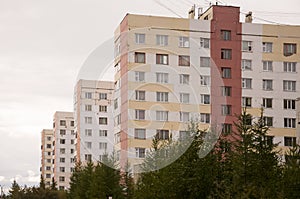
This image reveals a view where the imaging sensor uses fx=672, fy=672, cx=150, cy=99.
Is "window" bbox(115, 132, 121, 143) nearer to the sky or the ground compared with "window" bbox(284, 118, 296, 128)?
nearer to the ground

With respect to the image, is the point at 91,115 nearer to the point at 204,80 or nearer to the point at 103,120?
the point at 103,120

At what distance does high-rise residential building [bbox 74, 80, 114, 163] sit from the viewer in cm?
8281

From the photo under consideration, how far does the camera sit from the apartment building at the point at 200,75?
59.8 metres

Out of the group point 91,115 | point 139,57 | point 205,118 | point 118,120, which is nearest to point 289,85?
point 205,118

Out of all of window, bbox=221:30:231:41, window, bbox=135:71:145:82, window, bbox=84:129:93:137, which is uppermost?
window, bbox=221:30:231:41

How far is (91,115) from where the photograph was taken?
9238 cm

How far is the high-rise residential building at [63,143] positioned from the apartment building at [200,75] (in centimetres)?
6462

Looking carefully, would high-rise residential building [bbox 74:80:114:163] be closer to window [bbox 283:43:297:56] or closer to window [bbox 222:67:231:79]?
window [bbox 222:67:231:79]

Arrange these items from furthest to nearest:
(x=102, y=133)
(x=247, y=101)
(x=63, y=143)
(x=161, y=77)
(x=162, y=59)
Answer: (x=63, y=143) → (x=102, y=133) → (x=247, y=101) → (x=162, y=59) → (x=161, y=77)

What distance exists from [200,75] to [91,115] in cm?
3333

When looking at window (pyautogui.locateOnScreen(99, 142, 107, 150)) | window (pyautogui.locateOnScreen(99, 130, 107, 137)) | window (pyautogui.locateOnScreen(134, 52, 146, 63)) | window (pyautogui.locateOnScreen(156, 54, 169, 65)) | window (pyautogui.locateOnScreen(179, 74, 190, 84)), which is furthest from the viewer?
window (pyautogui.locateOnScreen(99, 130, 107, 137))

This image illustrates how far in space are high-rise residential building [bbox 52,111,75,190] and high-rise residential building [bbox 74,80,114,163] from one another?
35.2 meters

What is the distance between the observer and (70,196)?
58.3m

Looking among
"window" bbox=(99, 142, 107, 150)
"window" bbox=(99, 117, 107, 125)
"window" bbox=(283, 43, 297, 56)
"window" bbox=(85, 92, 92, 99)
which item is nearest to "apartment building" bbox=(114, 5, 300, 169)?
"window" bbox=(283, 43, 297, 56)
